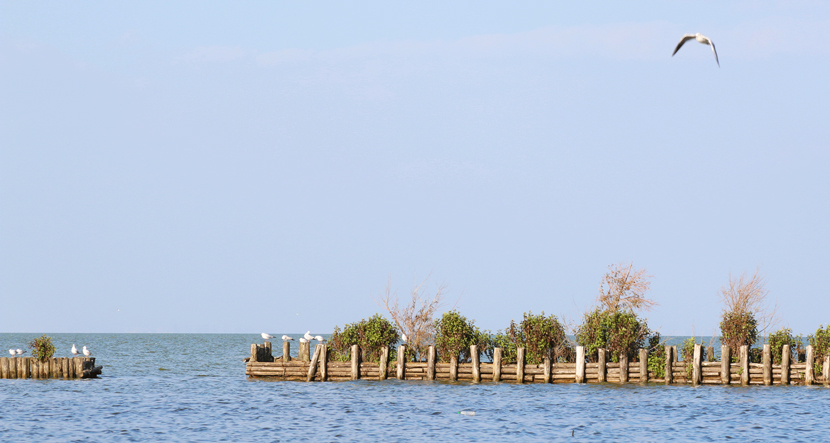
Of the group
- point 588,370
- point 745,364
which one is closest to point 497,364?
point 588,370

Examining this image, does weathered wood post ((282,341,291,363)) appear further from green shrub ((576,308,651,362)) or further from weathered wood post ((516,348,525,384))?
green shrub ((576,308,651,362))

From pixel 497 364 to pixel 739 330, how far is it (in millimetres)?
11327

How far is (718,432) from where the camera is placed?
92.9 feet

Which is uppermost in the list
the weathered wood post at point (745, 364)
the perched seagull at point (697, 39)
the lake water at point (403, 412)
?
the perched seagull at point (697, 39)

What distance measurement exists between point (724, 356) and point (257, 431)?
21.0m

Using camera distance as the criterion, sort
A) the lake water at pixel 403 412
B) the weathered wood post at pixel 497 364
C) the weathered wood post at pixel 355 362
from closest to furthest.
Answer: the lake water at pixel 403 412
the weathered wood post at pixel 497 364
the weathered wood post at pixel 355 362

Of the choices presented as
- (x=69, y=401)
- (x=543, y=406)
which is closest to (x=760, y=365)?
(x=543, y=406)

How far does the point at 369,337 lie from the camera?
41.8 m

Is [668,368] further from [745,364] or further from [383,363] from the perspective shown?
[383,363]

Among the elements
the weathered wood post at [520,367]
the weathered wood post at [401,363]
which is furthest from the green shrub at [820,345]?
the weathered wood post at [401,363]

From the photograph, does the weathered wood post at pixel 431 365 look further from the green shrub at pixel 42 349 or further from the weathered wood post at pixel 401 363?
the green shrub at pixel 42 349

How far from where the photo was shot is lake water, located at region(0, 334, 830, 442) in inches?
1093

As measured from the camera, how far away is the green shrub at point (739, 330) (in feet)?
133

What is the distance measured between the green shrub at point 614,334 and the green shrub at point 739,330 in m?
3.64
